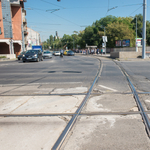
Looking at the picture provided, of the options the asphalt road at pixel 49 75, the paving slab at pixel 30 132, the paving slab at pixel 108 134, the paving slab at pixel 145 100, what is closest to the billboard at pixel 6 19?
the asphalt road at pixel 49 75

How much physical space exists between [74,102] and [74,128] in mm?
1792

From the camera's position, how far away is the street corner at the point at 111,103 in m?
4.75

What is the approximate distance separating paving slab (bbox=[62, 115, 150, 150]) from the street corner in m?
0.55

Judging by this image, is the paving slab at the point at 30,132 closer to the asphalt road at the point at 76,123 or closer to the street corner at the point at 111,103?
the asphalt road at the point at 76,123

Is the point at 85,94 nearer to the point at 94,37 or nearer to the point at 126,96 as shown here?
the point at 126,96

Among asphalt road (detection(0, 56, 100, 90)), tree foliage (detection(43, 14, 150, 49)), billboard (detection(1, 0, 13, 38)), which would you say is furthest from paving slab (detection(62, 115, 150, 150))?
tree foliage (detection(43, 14, 150, 49))

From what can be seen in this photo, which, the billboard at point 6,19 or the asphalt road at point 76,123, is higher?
the billboard at point 6,19

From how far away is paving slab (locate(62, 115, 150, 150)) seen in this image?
3004mm

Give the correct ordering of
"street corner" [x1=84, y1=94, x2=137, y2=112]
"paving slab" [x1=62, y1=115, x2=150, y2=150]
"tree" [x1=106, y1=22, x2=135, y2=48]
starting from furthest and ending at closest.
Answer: "tree" [x1=106, y1=22, x2=135, y2=48] < "street corner" [x1=84, y1=94, x2=137, y2=112] < "paving slab" [x1=62, y1=115, x2=150, y2=150]

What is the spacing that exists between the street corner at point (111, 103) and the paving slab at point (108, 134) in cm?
55

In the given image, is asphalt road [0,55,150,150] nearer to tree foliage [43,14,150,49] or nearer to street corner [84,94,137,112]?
street corner [84,94,137,112]

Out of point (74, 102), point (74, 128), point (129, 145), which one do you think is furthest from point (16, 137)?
point (74, 102)

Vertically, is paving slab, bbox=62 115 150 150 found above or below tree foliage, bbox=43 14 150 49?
below

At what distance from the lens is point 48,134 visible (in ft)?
11.3
